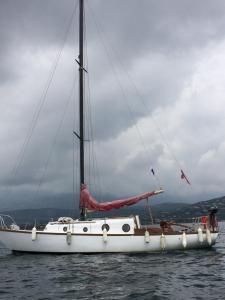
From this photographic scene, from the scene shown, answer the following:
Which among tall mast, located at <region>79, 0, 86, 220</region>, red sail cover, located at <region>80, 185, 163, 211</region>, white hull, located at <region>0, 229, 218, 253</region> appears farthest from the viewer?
tall mast, located at <region>79, 0, 86, 220</region>

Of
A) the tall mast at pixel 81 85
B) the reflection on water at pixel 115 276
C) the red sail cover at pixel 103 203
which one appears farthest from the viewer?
the tall mast at pixel 81 85

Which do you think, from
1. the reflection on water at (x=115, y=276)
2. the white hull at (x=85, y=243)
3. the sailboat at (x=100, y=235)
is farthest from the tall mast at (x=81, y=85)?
the reflection on water at (x=115, y=276)

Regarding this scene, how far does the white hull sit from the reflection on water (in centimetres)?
68

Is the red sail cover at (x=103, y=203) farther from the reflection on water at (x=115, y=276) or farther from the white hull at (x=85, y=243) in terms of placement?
the reflection on water at (x=115, y=276)

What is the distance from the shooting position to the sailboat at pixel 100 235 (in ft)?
104

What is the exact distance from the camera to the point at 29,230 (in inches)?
1272

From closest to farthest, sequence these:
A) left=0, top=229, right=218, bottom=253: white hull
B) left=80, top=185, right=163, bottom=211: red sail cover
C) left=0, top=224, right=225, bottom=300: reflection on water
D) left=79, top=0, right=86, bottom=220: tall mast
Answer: left=0, top=224, right=225, bottom=300: reflection on water < left=0, top=229, right=218, bottom=253: white hull < left=80, top=185, right=163, bottom=211: red sail cover < left=79, top=0, right=86, bottom=220: tall mast

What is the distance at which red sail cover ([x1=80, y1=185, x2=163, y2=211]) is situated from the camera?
3360 cm

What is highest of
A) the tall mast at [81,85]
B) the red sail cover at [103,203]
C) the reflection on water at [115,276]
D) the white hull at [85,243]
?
the tall mast at [81,85]

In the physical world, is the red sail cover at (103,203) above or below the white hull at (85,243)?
above

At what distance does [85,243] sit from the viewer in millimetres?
31641

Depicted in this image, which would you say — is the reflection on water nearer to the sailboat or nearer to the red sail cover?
the sailboat

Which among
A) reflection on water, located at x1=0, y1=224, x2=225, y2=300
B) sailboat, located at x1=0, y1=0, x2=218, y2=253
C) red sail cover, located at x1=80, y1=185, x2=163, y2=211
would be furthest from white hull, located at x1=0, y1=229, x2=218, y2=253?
red sail cover, located at x1=80, y1=185, x2=163, y2=211

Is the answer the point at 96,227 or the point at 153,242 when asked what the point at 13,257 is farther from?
the point at 153,242
